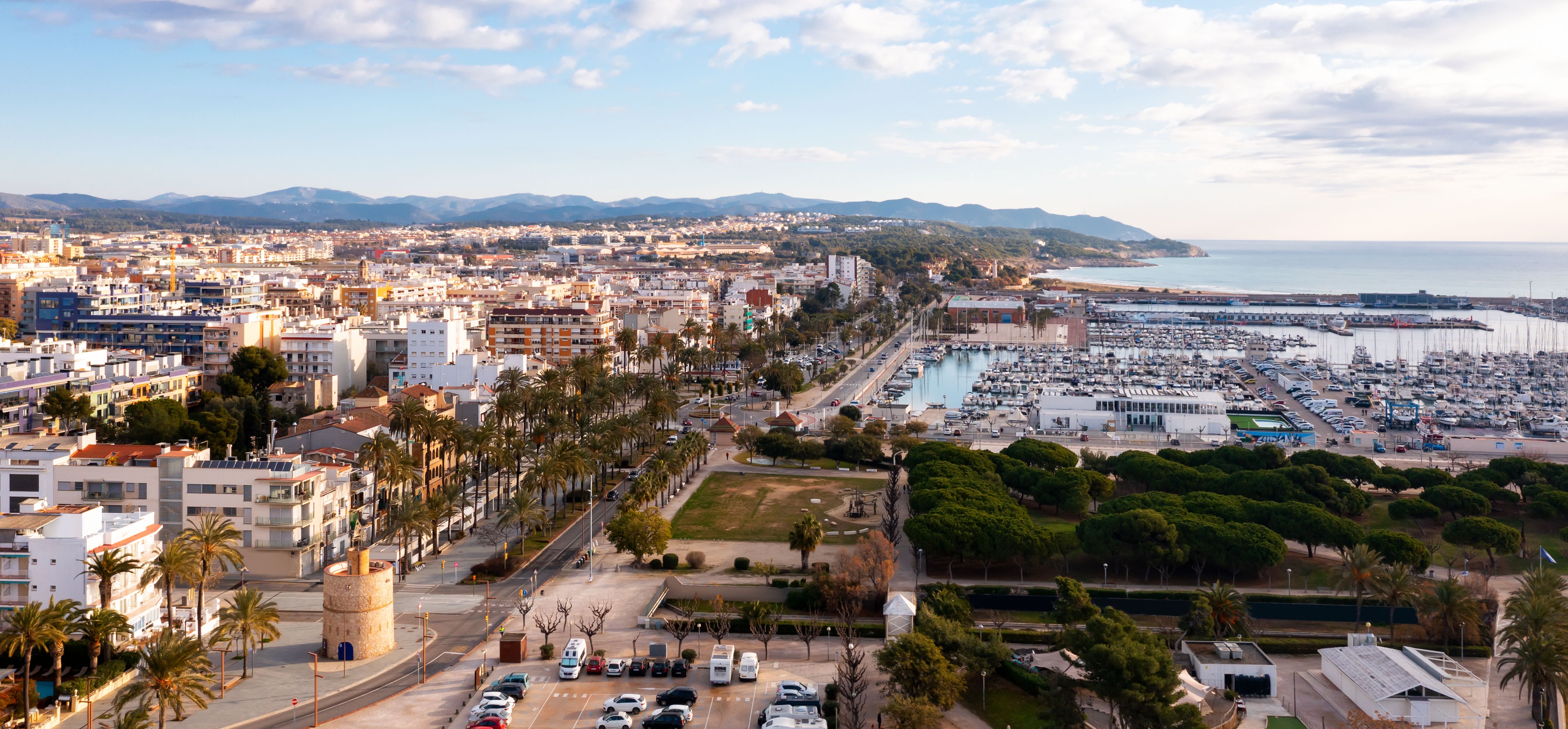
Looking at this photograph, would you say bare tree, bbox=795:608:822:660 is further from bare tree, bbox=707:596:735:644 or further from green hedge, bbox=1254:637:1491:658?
green hedge, bbox=1254:637:1491:658

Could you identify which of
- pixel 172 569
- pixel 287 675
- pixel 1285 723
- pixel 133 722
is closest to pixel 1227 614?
pixel 1285 723

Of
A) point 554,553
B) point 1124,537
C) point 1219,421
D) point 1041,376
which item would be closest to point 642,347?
point 1041,376

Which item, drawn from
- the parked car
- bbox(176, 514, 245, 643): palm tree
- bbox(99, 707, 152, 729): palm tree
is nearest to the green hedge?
the parked car

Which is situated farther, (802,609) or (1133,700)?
(802,609)

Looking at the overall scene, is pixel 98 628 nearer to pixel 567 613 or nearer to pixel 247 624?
pixel 247 624

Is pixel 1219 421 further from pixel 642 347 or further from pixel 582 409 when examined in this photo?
pixel 642 347

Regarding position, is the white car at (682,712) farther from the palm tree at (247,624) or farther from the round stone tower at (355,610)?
the palm tree at (247,624)
